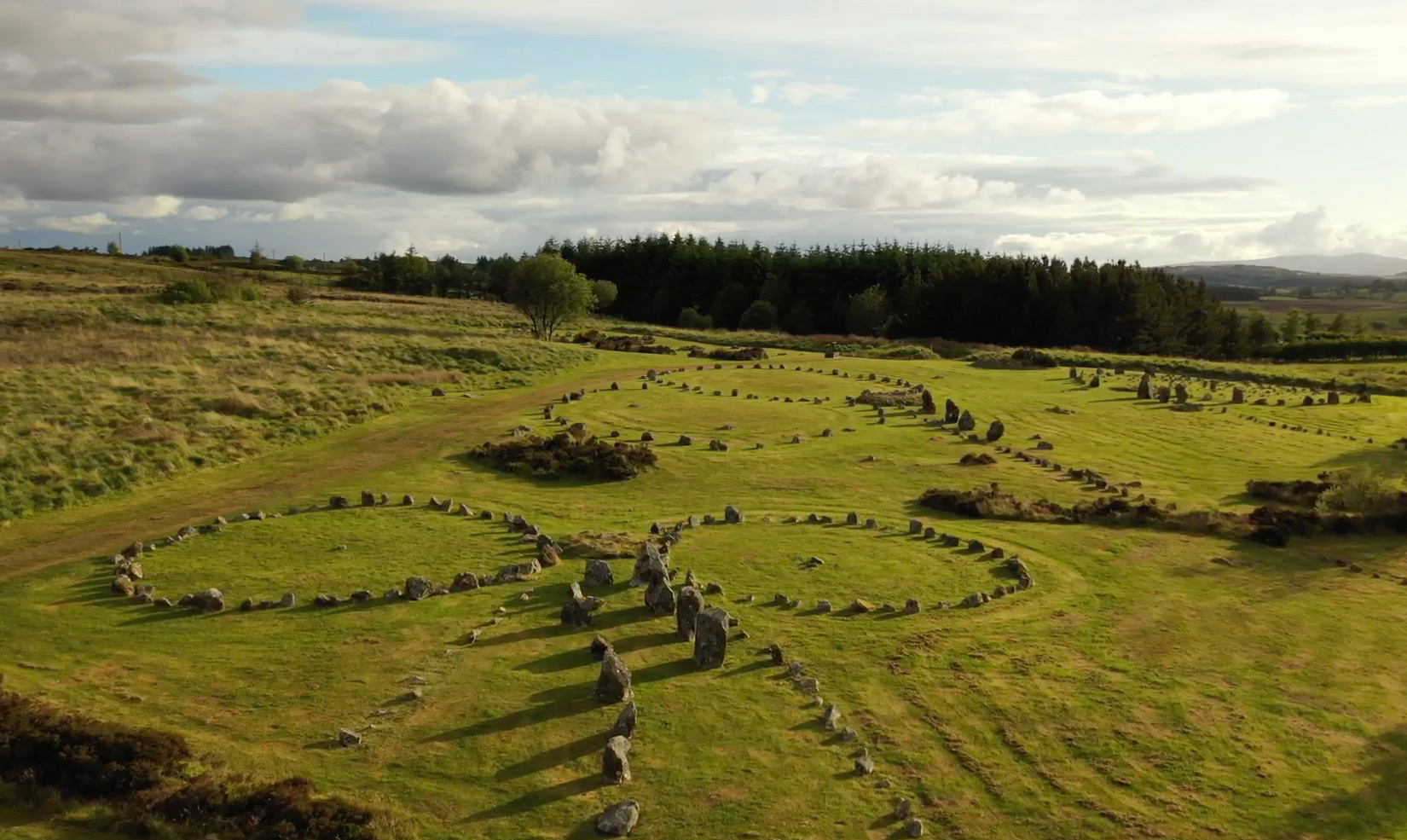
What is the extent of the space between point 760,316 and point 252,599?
111580mm

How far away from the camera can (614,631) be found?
2420cm

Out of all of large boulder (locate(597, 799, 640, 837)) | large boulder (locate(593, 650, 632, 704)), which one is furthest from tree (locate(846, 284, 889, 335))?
large boulder (locate(597, 799, 640, 837))

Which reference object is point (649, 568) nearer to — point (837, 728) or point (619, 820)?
point (837, 728)

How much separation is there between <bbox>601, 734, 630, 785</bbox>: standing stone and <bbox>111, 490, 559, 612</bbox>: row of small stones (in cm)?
965

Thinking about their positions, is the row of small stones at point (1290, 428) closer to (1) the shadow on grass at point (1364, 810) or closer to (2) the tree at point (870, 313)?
(1) the shadow on grass at point (1364, 810)

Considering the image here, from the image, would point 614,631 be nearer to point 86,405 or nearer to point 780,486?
point 780,486

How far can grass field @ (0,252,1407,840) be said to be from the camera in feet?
58.0

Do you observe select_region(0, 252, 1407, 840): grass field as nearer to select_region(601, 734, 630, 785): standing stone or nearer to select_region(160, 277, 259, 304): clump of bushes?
select_region(601, 734, 630, 785): standing stone

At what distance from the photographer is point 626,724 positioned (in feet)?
62.9

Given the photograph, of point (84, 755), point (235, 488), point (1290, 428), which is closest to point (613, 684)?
point (84, 755)

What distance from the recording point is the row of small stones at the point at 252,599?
83.9 feet

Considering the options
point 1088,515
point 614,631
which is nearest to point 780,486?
point 1088,515

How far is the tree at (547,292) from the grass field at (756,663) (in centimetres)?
4657

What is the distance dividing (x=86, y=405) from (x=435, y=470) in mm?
16000
